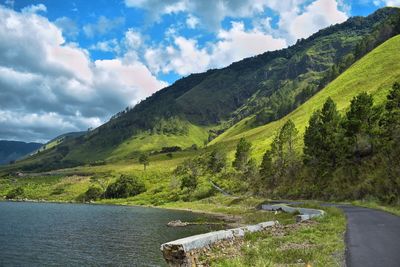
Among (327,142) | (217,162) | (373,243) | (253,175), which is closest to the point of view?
(373,243)

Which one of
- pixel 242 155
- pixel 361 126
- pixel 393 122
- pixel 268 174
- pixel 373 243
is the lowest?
pixel 373 243

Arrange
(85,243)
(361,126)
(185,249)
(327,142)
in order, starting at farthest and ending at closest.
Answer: (327,142) < (361,126) < (85,243) < (185,249)

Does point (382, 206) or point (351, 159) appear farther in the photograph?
point (351, 159)

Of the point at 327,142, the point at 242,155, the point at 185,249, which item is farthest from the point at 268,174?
the point at 185,249

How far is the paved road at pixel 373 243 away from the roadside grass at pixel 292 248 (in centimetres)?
65

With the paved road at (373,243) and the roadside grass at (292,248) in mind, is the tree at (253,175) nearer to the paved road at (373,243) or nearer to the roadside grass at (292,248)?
the paved road at (373,243)

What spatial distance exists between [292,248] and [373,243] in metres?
5.36

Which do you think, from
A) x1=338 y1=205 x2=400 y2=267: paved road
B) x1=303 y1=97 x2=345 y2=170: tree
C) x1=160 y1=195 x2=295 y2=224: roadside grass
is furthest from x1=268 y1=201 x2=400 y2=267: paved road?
x1=160 y1=195 x2=295 y2=224: roadside grass

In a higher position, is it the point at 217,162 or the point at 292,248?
the point at 217,162

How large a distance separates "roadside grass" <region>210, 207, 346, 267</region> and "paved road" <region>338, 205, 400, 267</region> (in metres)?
0.65

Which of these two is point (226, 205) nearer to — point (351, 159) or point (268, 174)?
point (268, 174)

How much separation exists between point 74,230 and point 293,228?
5587cm

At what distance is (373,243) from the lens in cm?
2592

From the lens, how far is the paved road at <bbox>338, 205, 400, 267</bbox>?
20734 millimetres
